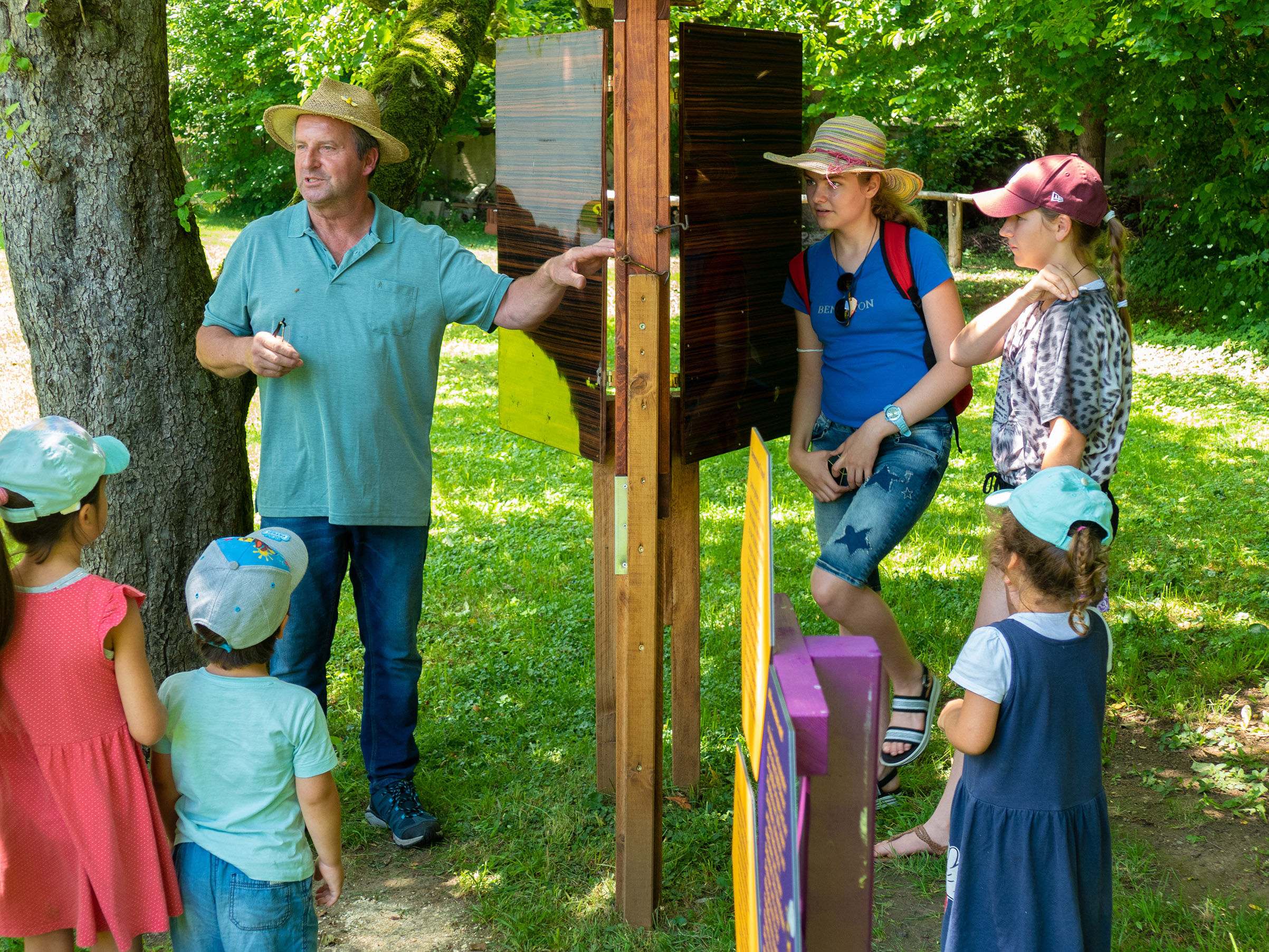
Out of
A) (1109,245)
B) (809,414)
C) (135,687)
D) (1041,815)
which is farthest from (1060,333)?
(135,687)

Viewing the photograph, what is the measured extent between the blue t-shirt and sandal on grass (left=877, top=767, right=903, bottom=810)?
3.98 feet

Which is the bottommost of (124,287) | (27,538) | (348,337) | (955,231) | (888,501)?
(888,501)

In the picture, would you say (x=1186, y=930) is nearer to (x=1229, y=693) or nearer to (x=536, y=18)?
(x=1229, y=693)

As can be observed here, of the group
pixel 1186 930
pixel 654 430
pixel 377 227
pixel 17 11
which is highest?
pixel 17 11

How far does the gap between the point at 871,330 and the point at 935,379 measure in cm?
24

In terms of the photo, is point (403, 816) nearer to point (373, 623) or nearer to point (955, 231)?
point (373, 623)

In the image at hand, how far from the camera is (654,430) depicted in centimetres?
282

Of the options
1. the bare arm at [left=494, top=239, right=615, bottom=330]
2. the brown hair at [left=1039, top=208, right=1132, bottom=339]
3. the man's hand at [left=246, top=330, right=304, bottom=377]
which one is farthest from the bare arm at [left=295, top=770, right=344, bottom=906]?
the brown hair at [left=1039, top=208, right=1132, bottom=339]

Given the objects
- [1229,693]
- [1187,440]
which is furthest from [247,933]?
[1187,440]

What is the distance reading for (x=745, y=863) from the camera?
5.90 ft

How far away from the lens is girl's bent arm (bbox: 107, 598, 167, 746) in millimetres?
2186

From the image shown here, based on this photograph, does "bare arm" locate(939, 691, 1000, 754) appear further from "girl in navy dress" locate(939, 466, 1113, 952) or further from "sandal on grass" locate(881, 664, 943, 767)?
"sandal on grass" locate(881, 664, 943, 767)

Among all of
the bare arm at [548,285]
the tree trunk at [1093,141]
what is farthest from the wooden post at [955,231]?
the bare arm at [548,285]

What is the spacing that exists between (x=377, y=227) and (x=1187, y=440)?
6.32 meters
